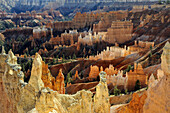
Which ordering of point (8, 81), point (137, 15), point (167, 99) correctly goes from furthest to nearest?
point (137, 15) < point (8, 81) < point (167, 99)

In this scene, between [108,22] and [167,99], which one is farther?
[108,22]

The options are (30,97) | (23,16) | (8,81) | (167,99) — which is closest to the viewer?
(167,99)

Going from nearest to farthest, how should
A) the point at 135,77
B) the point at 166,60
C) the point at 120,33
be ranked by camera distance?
the point at 166,60 < the point at 135,77 < the point at 120,33

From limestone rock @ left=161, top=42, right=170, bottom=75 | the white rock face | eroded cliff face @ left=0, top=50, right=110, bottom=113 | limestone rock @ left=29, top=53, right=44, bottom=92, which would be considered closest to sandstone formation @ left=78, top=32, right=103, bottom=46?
eroded cliff face @ left=0, top=50, right=110, bottom=113

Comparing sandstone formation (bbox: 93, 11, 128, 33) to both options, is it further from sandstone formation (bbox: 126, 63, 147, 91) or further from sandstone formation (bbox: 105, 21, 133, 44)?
sandstone formation (bbox: 126, 63, 147, 91)

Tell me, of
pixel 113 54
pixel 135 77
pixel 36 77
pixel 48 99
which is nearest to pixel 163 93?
pixel 48 99

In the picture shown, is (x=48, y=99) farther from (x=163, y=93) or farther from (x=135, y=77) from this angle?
(x=135, y=77)

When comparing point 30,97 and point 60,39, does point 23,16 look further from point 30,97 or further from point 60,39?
point 30,97

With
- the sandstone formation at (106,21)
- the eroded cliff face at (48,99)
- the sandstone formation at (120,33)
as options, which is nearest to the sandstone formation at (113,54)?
the sandstone formation at (120,33)

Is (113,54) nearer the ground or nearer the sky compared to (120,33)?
nearer the ground

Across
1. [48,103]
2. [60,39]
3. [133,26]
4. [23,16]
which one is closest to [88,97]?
[48,103]

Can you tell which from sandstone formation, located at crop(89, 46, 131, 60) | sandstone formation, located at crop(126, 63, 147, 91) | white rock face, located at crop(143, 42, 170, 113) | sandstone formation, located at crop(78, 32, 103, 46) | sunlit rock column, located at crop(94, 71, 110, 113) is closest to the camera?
white rock face, located at crop(143, 42, 170, 113)
